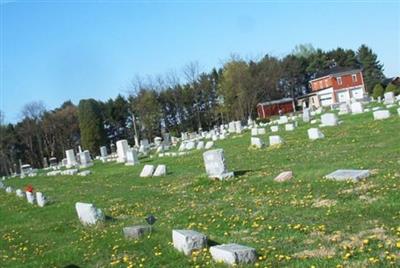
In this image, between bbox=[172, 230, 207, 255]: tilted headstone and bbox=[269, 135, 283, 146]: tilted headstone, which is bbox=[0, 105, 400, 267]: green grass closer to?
bbox=[172, 230, 207, 255]: tilted headstone

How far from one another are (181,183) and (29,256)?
9399 mm

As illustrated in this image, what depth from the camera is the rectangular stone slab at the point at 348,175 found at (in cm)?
1431

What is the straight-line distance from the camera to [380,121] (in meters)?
31.9

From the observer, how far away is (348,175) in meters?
14.6

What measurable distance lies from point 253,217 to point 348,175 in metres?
3.65

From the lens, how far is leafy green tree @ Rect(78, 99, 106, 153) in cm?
8394

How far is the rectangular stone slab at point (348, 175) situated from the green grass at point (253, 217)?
0.86 feet

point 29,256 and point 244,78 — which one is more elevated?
point 244,78

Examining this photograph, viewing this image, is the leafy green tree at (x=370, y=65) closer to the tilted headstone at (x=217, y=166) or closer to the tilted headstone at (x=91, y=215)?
the tilted headstone at (x=217, y=166)

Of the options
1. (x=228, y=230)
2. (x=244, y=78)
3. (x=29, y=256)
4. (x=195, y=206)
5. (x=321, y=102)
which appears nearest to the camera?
(x=228, y=230)

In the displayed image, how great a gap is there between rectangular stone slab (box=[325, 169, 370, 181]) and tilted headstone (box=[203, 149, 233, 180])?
18.5 feet

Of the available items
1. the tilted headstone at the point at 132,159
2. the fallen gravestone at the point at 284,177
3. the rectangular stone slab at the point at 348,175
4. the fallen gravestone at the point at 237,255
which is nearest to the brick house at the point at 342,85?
the tilted headstone at the point at 132,159

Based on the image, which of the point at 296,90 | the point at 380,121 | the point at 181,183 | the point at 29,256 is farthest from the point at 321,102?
the point at 29,256

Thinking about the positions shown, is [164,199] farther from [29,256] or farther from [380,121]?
[380,121]
